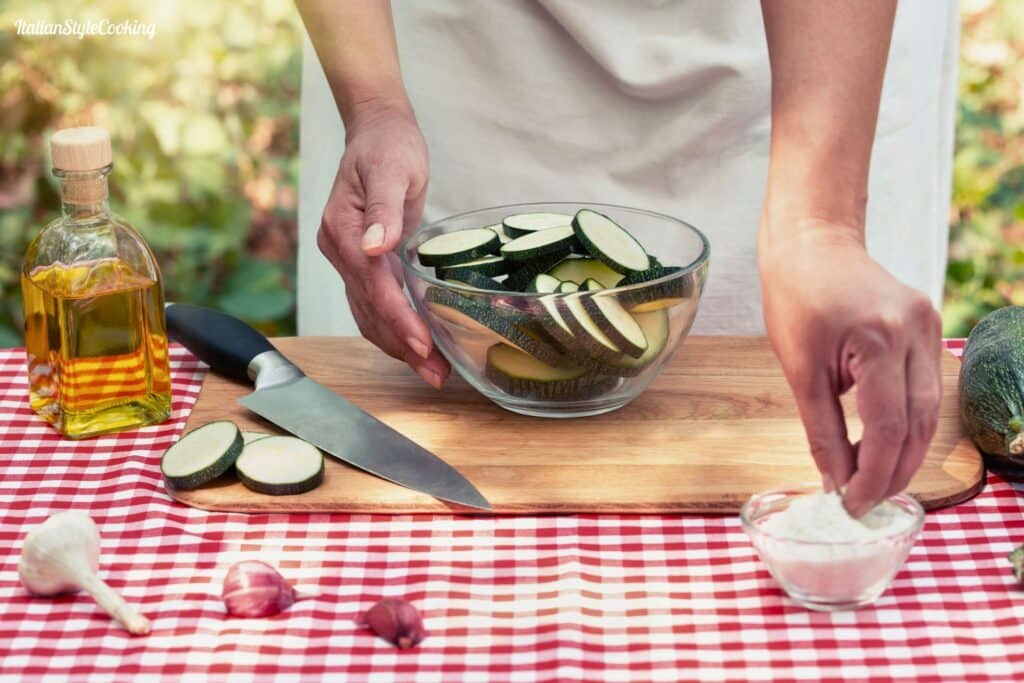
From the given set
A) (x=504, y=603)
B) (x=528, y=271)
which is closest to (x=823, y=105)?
(x=528, y=271)

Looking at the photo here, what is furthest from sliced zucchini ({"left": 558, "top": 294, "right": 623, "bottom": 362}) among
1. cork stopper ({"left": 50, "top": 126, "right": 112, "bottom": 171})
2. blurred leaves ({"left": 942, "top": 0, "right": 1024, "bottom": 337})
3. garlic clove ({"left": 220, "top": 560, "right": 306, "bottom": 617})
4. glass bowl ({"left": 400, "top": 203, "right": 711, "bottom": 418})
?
blurred leaves ({"left": 942, "top": 0, "right": 1024, "bottom": 337})

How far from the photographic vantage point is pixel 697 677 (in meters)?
1.11

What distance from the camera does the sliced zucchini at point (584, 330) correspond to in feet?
4.75

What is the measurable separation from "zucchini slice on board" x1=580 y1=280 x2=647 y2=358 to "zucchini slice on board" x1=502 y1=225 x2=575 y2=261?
71mm

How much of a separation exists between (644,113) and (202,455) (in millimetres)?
968

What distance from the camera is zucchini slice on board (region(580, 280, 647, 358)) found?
57.2 inches

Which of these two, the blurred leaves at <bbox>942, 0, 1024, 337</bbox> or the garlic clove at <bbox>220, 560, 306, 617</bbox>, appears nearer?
the garlic clove at <bbox>220, 560, 306, 617</bbox>

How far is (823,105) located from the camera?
1462mm

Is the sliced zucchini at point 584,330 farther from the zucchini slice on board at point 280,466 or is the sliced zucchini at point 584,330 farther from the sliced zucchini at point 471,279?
the zucchini slice on board at point 280,466

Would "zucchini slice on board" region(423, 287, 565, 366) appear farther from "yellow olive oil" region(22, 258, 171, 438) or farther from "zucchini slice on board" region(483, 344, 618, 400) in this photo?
"yellow olive oil" region(22, 258, 171, 438)

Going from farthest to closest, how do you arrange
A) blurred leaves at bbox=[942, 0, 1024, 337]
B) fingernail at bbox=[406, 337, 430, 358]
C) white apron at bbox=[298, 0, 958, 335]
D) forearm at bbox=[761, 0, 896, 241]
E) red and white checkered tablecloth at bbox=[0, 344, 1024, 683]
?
blurred leaves at bbox=[942, 0, 1024, 337] → white apron at bbox=[298, 0, 958, 335] → fingernail at bbox=[406, 337, 430, 358] → forearm at bbox=[761, 0, 896, 241] → red and white checkered tablecloth at bbox=[0, 344, 1024, 683]

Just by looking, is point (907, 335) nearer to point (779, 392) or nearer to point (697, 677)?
point (697, 677)

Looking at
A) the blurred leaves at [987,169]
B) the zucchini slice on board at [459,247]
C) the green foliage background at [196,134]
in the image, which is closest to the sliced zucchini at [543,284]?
the zucchini slice on board at [459,247]

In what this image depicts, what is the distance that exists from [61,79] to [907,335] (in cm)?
346
